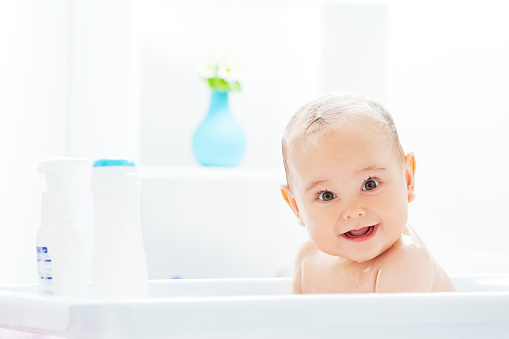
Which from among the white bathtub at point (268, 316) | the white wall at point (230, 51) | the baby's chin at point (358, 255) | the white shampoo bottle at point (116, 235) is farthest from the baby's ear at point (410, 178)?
the white wall at point (230, 51)

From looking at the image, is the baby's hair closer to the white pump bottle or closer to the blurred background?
the white pump bottle

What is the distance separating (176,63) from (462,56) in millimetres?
1092

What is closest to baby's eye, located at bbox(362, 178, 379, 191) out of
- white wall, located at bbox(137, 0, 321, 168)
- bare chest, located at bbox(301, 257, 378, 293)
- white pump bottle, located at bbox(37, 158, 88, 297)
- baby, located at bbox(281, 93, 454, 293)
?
baby, located at bbox(281, 93, 454, 293)

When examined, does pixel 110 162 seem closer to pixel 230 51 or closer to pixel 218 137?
pixel 218 137

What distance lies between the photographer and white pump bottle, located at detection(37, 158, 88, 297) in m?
0.83

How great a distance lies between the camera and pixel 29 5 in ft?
5.19

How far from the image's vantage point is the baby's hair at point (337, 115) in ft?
3.22

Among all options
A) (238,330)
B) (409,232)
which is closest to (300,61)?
(409,232)

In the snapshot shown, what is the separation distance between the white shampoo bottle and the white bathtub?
0.32 feet

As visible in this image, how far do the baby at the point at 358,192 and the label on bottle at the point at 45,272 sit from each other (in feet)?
1.27

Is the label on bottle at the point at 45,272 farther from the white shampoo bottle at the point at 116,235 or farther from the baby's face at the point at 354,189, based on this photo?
the baby's face at the point at 354,189

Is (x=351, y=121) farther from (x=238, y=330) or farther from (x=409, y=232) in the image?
(x=238, y=330)

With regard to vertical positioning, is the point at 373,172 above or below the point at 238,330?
above

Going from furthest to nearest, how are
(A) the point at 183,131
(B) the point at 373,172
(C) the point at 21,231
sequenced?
(A) the point at 183,131 → (C) the point at 21,231 → (B) the point at 373,172
